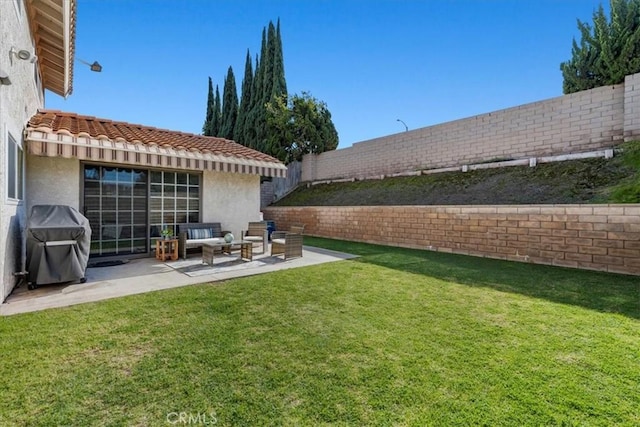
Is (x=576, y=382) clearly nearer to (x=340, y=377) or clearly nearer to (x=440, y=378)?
(x=440, y=378)

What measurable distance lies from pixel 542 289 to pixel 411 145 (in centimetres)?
1820

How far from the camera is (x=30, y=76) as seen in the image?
34.5 ft

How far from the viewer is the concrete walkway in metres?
7.54

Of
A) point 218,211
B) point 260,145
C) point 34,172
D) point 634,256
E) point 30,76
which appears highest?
point 260,145

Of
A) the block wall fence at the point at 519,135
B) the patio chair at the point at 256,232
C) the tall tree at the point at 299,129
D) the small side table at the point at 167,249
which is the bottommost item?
the small side table at the point at 167,249

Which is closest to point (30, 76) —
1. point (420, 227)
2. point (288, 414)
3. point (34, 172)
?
point (34, 172)

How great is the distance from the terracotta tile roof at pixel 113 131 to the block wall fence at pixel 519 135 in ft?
45.0

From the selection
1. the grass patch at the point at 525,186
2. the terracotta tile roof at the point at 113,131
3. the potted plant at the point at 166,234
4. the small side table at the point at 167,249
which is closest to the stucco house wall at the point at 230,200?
the terracotta tile roof at the point at 113,131

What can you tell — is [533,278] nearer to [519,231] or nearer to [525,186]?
[519,231]

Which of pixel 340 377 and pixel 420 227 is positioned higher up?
pixel 420 227

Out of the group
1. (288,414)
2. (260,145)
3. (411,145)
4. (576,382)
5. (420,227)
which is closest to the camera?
(288,414)

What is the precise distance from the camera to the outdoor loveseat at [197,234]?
13047 mm

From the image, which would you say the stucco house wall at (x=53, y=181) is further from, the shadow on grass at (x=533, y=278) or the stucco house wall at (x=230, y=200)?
the shadow on grass at (x=533, y=278)

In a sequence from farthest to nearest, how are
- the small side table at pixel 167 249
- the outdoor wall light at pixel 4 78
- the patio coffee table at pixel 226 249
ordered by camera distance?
1. the small side table at pixel 167 249
2. the patio coffee table at pixel 226 249
3. the outdoor wall light at pixel 4 78
